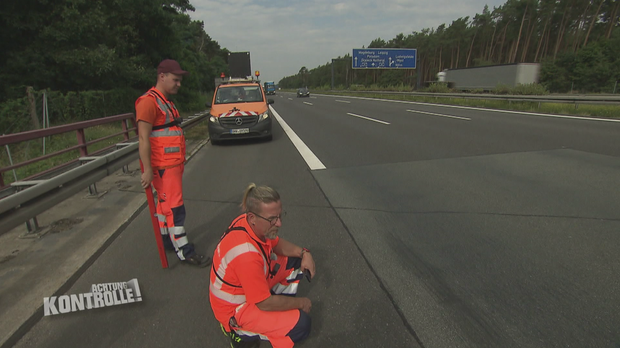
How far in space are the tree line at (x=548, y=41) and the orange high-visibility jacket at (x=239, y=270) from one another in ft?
122

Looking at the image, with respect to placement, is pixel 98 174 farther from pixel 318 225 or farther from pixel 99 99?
pixel 99 99

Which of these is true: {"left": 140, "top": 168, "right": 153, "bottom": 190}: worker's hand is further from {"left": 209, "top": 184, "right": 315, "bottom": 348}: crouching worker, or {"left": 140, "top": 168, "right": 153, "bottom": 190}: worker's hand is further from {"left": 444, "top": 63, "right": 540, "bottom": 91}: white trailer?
{"left": 444, "top": 63, "right": 540, "bottom": 91}: white trailer

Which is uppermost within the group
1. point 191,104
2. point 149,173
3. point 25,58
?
point 25,58

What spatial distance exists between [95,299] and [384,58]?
4246 centimetres

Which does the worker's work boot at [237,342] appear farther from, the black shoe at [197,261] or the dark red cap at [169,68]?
the dark red cap at [169,68]

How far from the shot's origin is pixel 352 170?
6512mm

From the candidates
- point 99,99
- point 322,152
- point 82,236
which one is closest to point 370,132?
point 322,152

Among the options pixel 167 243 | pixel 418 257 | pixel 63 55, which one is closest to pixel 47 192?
→ pixel 167 243

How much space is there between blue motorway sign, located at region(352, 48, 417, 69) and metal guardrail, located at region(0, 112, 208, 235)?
39701mm

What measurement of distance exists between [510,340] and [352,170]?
451 centimetres

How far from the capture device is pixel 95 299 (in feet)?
8.97

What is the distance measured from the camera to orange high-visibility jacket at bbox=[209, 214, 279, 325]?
1807 millimetres

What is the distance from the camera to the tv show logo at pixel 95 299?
263 centimetres

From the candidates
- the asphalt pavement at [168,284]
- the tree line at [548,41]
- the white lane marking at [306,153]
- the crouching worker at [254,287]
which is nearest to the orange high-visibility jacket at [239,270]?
the crouching worker at [254,287]
